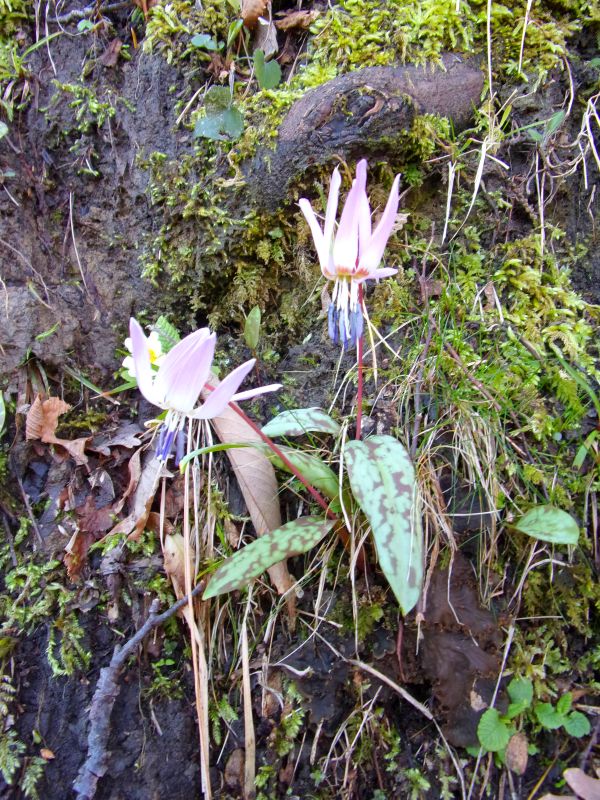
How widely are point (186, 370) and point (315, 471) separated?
493 millimetres

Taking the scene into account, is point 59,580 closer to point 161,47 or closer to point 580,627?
point 580,627

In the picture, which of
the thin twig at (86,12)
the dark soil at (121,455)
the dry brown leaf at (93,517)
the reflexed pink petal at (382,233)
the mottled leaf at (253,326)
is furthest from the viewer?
the thin twig at (86,12)

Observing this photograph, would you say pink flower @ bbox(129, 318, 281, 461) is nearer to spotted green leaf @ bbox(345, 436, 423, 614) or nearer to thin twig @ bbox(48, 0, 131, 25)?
spotted green leaf @ bbox(345, 436, 423, 614)

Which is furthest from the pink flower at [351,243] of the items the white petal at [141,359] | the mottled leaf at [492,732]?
the mottled leaf at [492,732]

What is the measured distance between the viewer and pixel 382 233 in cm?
132

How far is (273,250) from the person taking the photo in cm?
194

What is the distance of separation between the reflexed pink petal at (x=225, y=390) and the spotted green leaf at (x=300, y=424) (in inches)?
12.6

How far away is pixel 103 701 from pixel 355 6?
2485 millimetres

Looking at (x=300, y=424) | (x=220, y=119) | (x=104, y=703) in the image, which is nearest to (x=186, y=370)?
(x=300, y=424)

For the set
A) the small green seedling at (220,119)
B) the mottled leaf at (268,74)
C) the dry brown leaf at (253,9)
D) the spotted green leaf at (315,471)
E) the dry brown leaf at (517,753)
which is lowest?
the dry brown leaf at (517,753)

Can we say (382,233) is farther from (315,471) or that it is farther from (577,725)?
(577,725)

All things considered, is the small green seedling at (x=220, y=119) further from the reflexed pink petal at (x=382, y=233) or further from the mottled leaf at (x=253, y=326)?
the reflexed pink petal at (x=382, y=233)

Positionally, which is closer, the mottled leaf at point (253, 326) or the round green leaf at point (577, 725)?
the round green leaf at point (577, 725)

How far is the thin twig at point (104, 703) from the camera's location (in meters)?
1.37
